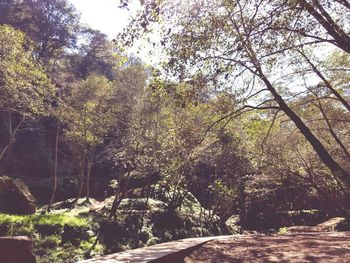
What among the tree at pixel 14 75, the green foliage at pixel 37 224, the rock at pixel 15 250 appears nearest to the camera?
the rock at pixel 15 250

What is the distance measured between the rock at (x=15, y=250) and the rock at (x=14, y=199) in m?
11.4

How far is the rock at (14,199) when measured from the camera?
15030 millimetres

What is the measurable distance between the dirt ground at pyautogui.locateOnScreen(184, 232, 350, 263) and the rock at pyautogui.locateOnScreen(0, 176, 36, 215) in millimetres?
10029

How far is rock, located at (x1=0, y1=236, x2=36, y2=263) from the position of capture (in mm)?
4480

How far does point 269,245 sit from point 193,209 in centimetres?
1391

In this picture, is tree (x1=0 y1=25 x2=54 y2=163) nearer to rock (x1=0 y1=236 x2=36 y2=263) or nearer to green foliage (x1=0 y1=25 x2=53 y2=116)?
green foliage (x1=0 y1=25 x2=53 y2=116)

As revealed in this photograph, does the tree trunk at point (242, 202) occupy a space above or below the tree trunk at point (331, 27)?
below

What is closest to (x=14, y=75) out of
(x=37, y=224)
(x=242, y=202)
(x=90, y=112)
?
(x=37, y=224)

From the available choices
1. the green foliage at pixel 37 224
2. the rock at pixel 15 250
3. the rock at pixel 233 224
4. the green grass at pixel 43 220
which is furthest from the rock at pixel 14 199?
the rock at pixel 15 250

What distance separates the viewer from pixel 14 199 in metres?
15.2

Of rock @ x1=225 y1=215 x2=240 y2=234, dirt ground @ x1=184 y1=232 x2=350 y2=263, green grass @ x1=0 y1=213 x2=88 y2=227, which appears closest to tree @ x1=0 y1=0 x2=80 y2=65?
rock @ x1=225 y1=215 x2=240 y2=234

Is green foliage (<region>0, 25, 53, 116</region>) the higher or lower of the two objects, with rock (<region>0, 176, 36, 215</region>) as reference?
higher

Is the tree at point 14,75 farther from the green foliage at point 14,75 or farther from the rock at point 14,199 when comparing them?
the rock at point 14,199

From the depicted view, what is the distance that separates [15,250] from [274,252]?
4825 millimetres
